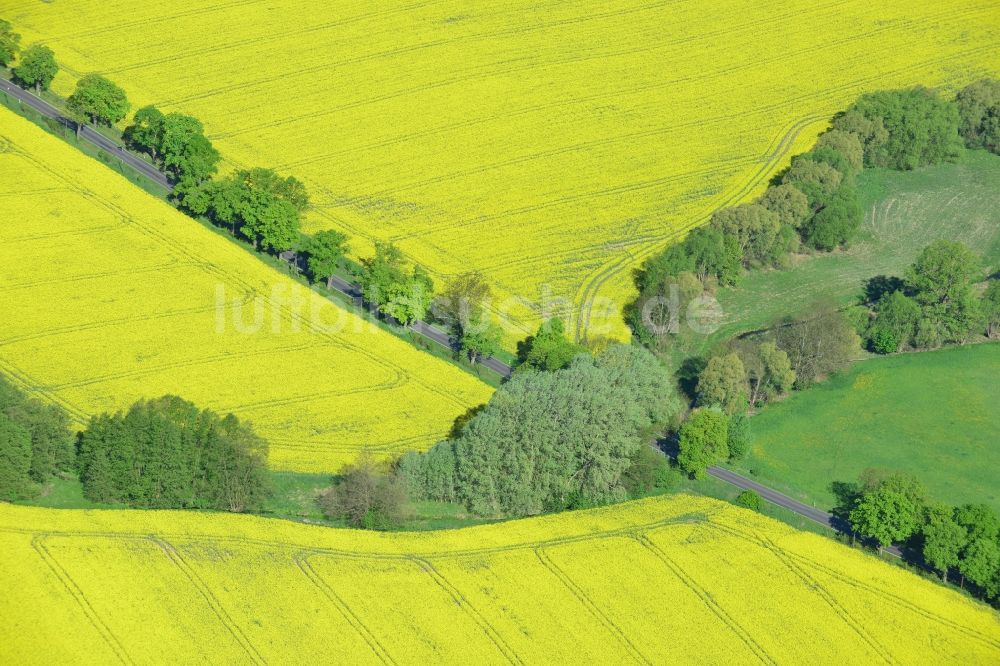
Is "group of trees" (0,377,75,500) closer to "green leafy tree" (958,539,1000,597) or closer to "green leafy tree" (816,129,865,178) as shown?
"green leafy tree" (958,539,1000,597)

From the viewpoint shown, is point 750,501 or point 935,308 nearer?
point 750,501

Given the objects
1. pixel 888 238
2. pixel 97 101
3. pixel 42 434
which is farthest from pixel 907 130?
pixel 42 434

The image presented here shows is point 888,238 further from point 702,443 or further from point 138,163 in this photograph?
point 138,163

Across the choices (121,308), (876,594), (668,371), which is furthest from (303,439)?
(876,594)

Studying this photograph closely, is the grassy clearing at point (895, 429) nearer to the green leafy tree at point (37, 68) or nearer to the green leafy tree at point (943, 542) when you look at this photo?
the green leafy tree at point (943, 542)

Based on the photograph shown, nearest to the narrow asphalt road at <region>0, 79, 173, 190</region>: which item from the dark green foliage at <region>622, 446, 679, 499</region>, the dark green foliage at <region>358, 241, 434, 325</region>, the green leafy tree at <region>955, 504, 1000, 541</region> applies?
the dark green foliage at <region>358, 241, 434, 325</region>

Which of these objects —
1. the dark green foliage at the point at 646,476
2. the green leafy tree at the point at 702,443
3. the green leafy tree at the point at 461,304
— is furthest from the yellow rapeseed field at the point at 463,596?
the green leafy tree at the point at 461,304
